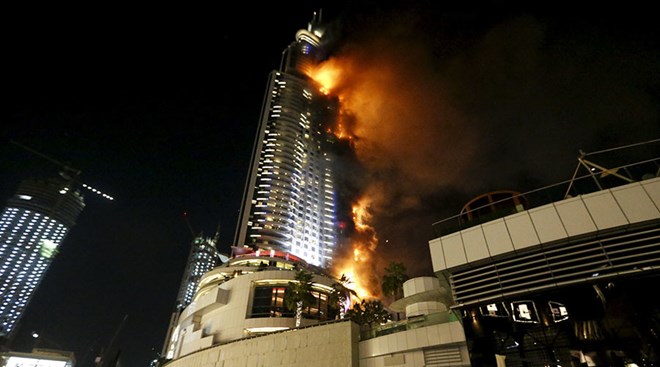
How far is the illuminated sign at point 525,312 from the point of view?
604 inches

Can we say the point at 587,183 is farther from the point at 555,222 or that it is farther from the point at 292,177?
the point at 292,177

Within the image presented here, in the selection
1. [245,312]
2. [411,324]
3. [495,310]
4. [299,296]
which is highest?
[299,296]

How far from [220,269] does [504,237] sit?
54.0 metres

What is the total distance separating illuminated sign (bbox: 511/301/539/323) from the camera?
50.3 feet

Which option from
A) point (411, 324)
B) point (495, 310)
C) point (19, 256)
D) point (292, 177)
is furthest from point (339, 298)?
point (19, 256)

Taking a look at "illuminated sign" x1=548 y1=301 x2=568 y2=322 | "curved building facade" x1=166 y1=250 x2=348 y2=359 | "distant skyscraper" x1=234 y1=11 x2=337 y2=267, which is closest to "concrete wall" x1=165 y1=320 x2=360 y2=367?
"curved building facade" x1=166 y1=250 x2=348 y2=359

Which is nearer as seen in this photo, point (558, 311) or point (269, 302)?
point (558, 311)

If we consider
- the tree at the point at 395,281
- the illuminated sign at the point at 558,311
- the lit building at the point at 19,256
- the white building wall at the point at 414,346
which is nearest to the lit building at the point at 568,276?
the illuminated sign at the point at 558,311

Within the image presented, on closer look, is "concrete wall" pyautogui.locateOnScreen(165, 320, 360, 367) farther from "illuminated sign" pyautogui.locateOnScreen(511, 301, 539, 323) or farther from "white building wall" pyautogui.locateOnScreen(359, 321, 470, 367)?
"illuminated sign" pyautogui.locateOnScreen(511, 301, 539, 323)

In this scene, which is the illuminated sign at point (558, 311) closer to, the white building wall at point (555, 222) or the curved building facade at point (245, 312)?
the white building wall at point (555, 222)

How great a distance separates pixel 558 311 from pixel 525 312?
1.35m

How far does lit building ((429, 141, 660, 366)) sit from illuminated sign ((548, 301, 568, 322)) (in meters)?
0.04

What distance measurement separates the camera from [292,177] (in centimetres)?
11700

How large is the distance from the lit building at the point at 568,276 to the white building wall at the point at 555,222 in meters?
0.04
